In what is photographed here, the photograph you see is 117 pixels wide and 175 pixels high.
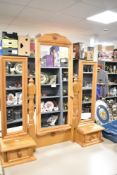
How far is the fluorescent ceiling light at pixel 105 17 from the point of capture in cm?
409

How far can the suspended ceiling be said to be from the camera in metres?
3.46

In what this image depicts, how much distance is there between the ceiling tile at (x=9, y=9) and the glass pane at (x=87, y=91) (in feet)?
6.32

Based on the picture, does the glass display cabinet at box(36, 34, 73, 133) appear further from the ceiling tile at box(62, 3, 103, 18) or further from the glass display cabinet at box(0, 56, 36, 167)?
the ceiling tile at box(62, 3, 103, 18)

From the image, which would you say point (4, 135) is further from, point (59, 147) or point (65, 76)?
point (65, 76)

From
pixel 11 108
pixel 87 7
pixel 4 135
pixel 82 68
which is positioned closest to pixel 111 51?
pixel 87 7

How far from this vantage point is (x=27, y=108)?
9.53 feet

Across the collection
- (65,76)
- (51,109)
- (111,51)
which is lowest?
(51,109)

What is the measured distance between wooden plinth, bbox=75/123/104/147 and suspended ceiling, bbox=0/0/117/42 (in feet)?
7.75

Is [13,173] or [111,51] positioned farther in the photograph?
[111,51]

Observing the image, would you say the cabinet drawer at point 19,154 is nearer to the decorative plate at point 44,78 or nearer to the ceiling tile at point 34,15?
the decorative plate at point 44,78

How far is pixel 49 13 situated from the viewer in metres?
4.15

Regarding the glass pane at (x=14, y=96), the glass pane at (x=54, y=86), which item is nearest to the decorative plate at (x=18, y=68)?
the glass pane at (x=14, y=96)

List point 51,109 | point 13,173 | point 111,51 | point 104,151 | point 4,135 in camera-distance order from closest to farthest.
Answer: point 13,173 < point 4,135 < point 104,151 < point 51,109 < point 111,51

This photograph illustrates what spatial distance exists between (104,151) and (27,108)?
1.49m
